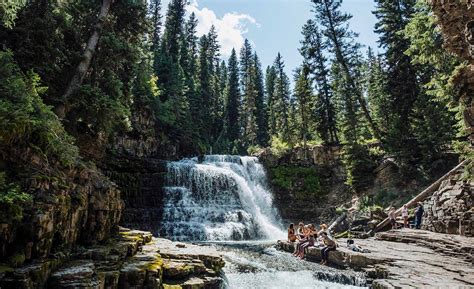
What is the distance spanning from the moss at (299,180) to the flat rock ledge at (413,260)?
14.6 metres

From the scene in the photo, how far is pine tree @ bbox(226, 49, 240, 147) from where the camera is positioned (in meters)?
59.0

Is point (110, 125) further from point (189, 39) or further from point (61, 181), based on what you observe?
point (189, 39)

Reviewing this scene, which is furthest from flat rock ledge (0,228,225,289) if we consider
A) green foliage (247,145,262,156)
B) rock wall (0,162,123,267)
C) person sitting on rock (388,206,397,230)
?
green foliage (247,145,262,156)

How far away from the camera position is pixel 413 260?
12.1 metres

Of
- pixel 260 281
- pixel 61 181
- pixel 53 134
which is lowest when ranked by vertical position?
pixel 260 281

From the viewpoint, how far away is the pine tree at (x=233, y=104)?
59031 millimetres

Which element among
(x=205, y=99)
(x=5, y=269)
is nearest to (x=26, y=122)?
(x=5, y=269)

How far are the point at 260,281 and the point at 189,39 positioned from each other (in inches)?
2412

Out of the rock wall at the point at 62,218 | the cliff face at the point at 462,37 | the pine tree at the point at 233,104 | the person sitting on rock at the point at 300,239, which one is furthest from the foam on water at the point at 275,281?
the pine tree at the point at 233,104

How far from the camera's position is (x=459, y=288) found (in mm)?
8500

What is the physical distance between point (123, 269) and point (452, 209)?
15145mm

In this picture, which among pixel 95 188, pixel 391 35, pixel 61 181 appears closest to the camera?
pixel 61 181

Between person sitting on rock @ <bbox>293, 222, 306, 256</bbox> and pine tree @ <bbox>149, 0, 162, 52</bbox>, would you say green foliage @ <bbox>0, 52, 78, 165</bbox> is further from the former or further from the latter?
pine tree @ <bbox>149, 0, 162, 52</bbox>

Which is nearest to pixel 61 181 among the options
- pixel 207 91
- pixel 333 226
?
pixel 333 226
